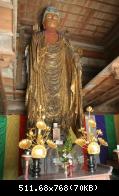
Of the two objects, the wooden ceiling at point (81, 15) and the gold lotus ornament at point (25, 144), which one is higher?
the wooden ceiling at point (81, 15)

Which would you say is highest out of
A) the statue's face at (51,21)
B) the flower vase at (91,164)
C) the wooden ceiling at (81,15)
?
the wooden ceiling at (81,15)

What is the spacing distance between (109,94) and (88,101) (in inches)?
25.0

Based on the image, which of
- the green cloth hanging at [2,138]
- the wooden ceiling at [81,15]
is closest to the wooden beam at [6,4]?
the wooden ceiling at [81,15]

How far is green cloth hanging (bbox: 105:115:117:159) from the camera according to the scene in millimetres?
5488

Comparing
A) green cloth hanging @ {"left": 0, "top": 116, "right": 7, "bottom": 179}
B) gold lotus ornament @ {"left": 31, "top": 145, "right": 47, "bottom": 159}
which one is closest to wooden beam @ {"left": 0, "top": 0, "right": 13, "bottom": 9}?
gold lotus ornament @ {"left": 31, "top": 145, "right": 47, "bottom": 159}

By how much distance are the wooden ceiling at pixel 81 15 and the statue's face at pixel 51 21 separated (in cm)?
28

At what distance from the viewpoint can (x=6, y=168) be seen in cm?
447

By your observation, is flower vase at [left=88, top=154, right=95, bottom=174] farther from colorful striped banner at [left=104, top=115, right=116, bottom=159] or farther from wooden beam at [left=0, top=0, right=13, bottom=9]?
wooden beam at [left=0, top=0, right=13, bottom=9]

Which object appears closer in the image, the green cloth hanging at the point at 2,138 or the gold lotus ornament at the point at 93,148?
the gold lotus ornament at the point at 93,148

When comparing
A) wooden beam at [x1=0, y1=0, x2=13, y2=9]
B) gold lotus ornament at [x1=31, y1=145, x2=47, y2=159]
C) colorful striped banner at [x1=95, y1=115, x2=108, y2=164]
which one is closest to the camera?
wooden beam at [x1=0, y1=0, x2=13, y2=9]

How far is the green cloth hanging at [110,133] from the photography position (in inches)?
216

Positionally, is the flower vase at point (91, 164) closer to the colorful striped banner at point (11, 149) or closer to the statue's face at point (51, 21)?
the colorful striped banner at point (11, 149)

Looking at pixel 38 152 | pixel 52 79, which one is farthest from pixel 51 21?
pixel 38 152

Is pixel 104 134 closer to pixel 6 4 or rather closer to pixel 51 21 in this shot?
pixel 51 21
